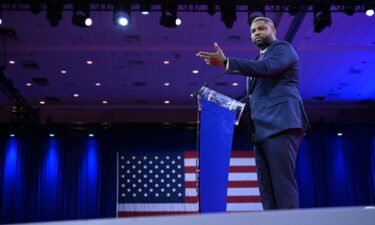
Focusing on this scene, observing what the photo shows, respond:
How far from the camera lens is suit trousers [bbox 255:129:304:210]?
207cm

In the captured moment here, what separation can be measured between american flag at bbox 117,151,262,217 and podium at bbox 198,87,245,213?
331 inches

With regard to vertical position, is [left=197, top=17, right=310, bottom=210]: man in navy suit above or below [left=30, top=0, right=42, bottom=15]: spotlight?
below


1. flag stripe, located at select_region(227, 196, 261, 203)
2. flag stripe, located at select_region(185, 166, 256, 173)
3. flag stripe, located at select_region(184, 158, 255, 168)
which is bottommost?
flag stripe, located at select_region(227, 196, 261, 203)

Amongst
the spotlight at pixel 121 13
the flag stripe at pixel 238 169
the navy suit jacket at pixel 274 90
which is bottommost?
the navy suit jacket at pixel 274 90

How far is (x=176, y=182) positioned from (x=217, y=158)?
9222mm

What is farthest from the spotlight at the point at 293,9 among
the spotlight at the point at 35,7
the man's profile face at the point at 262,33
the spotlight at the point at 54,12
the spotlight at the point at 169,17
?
the man's profile face at the point at 262,33

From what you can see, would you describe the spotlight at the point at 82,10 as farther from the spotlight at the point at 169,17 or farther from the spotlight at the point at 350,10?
the spotlight at the point at 350,10

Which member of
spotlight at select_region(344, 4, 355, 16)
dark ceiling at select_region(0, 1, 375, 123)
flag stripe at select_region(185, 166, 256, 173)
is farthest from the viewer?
flag stripe at select_region(185, 166, 256, 173)

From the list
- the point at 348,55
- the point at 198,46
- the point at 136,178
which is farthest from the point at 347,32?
the point at 136,178

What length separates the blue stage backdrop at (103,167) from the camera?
48.3 ft

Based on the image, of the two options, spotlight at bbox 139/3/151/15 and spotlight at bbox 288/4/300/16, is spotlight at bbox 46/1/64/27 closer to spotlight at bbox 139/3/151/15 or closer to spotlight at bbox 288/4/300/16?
spotlight at bbox 139/3/151/15

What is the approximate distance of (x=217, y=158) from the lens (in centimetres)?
224

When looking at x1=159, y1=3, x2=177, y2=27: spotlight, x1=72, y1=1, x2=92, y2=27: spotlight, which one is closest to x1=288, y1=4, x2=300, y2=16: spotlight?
x1=159, y1=3, x2=177, y2=27: spotlight

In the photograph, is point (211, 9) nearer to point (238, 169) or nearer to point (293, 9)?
point (293, 9)
